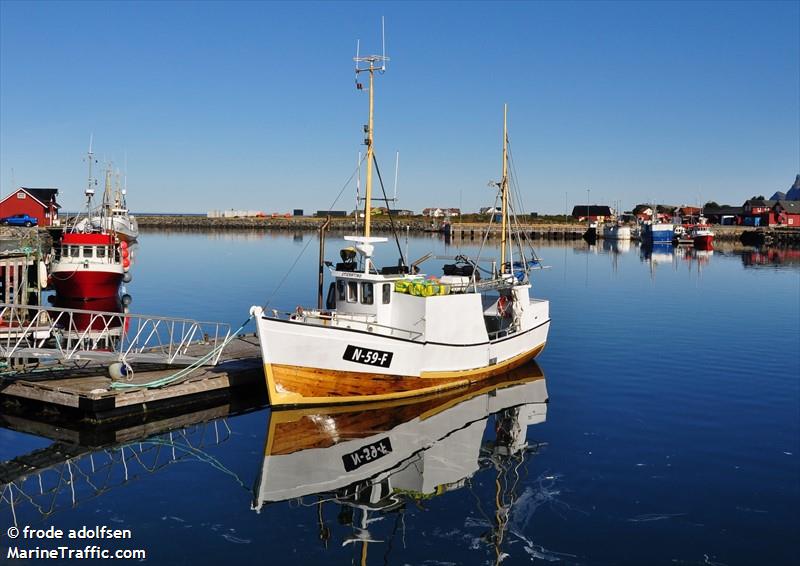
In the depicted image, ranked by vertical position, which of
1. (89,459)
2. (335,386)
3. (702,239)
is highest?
(702,239)

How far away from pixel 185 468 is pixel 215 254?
81.8 m

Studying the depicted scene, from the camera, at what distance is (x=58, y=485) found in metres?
17.3

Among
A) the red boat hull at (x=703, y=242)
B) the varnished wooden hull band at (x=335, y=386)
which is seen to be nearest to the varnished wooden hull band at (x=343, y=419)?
the varnished wooden hull band at (x=335, y=386)

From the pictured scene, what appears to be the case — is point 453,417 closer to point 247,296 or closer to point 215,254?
point 247,296

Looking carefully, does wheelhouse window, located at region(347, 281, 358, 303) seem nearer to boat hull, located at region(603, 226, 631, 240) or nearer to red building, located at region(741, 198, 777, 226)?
boat hull, located at region(603, 226, 631, 240)

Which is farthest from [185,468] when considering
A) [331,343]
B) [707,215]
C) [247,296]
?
[707,215]

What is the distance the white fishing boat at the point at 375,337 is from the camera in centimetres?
2311

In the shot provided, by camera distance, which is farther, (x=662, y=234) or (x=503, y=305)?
(x=662, y=234)

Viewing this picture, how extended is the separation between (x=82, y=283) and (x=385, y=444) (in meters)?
33.4

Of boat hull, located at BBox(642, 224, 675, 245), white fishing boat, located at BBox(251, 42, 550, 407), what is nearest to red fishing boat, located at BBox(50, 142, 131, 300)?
white fishing boat, located at BBox(251, 42, 550, 407)

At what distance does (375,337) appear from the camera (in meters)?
24.0

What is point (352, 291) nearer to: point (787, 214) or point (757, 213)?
point (787, 214)

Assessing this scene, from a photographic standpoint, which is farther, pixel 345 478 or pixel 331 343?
pixel 331 343

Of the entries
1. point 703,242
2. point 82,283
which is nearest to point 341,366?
point 82,283
